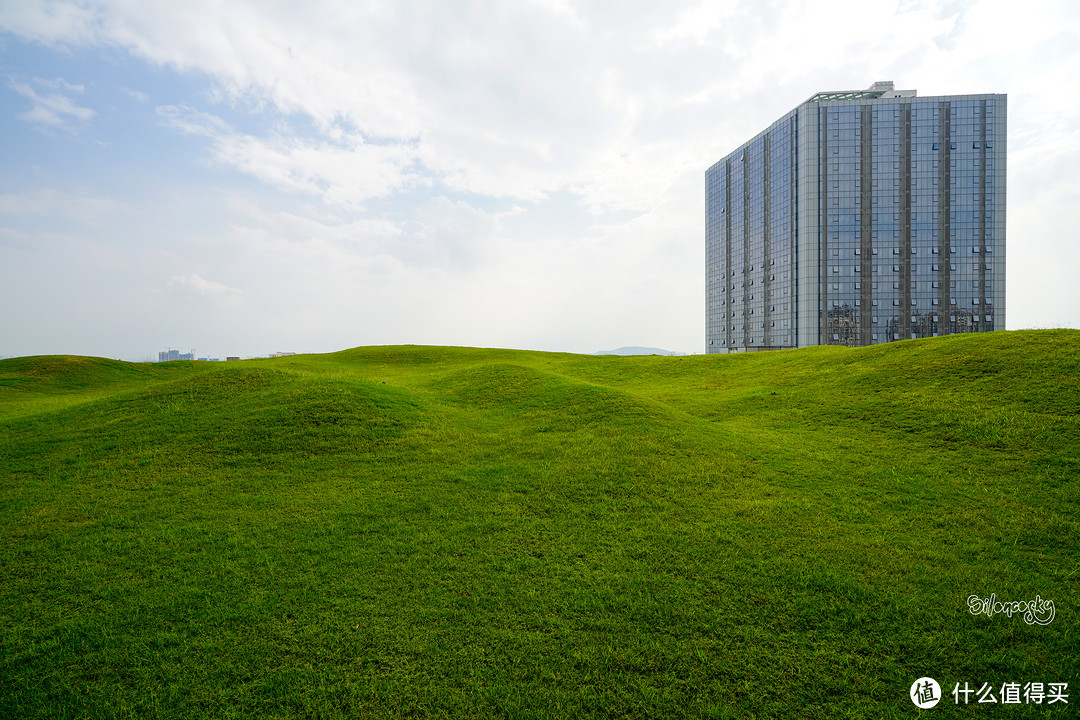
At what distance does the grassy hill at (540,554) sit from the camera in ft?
15.8

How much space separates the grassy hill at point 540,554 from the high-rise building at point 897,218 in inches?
2382

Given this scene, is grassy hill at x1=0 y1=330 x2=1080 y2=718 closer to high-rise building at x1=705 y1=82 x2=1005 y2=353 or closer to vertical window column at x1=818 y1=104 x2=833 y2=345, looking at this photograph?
vertical window column at x1=818 y1=104 x2=833 y2=345

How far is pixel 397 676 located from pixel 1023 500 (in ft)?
37.7

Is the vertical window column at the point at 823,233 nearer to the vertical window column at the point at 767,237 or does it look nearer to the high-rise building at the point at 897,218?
the high-rise building at the point at 897,218

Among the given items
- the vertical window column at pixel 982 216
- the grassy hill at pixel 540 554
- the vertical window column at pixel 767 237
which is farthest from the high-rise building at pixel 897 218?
the grassy hill at pixel 540 554

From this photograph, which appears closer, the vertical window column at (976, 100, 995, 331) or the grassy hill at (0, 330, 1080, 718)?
the grassy hill at (0, 330, 1080, 718)

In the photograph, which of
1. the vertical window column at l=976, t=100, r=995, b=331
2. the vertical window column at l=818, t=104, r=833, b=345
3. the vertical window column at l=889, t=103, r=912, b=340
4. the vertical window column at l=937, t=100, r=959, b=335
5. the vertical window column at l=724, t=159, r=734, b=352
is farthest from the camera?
the vertical window column at l=724, t=159, r=734, b=352

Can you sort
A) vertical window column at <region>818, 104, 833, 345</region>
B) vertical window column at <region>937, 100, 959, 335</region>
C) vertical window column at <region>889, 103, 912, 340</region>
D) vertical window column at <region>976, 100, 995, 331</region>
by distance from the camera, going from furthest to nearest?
1. vertical window column at <region>818, 104, 833, 345</region>
2. vertical window column at <region>889, 103, 912, 340</region>
3. vertical window column at <region>937, 100, 959, 335</region>
4. vertical window column at <region>976, 100, 995, 331</region>

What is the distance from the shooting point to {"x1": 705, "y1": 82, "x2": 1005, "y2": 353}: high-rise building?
2635 inches

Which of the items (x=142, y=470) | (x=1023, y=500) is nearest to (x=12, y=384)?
(x=142, y=470)

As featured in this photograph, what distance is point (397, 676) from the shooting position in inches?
192

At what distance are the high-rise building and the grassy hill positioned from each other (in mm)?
60498

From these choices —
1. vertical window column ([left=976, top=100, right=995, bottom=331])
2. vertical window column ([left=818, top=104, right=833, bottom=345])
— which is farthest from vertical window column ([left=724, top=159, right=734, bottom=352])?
vertical window column ([left=976, top=100, right=995, bottom=331])

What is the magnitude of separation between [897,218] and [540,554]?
83.0 metres
